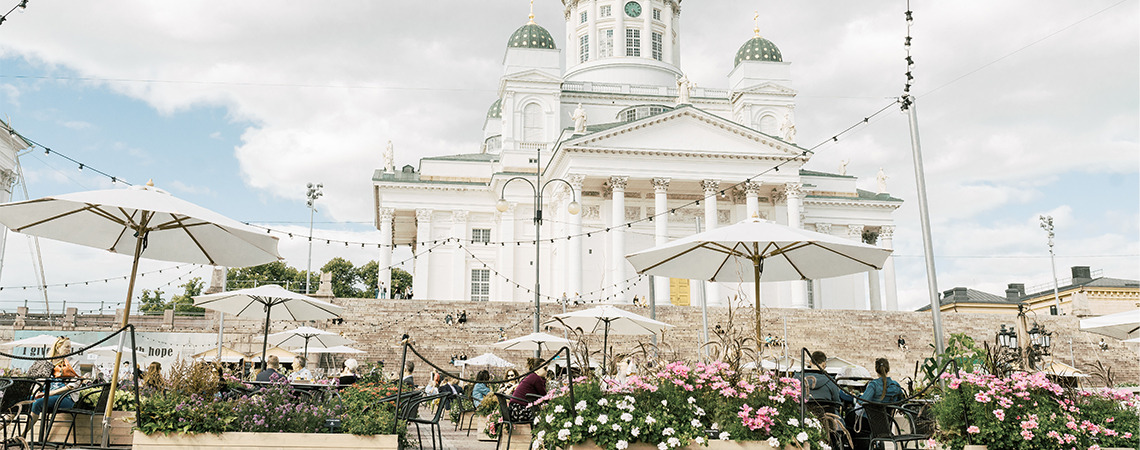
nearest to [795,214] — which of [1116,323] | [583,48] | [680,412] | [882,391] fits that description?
[583,48]

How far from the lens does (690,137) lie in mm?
42281

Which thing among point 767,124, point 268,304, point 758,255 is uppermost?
Answer: point 767,124

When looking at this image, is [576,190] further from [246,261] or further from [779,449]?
[779,449]

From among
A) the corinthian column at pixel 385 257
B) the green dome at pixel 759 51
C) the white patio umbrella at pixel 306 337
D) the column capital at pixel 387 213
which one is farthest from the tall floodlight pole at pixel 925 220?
the green dome at pixel 759 51

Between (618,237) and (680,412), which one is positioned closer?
(680,412)

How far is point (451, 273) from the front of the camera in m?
46.6

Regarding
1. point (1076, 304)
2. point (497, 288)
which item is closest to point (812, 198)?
point (1076, 304)

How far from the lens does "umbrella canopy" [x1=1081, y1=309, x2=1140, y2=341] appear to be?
13641mm

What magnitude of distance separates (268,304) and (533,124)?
33.7 meters

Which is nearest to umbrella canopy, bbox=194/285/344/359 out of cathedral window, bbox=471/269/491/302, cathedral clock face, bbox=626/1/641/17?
cathedral window, bbox=471/269/491/302

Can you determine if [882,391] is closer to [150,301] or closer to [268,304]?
[268,304]

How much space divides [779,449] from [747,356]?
1593mm

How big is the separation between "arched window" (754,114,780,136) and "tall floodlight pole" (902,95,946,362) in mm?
35214

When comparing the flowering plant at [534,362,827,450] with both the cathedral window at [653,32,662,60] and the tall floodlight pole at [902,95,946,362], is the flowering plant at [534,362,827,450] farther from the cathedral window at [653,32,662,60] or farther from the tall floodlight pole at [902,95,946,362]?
the cathedral window at [653,32,662,60]
